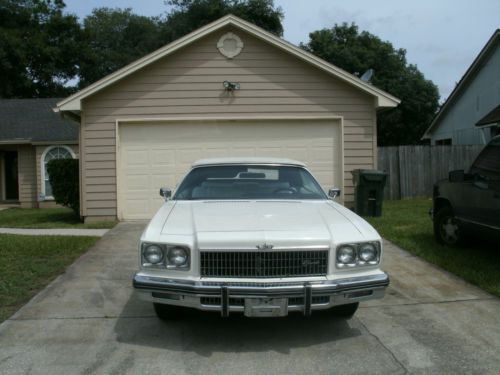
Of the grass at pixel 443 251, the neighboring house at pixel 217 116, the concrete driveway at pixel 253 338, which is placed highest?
the neighboring house at pixel 217 116

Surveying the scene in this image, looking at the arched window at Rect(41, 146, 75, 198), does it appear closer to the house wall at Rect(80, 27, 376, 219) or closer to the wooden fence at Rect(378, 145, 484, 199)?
the house wall at Rect(80, 27, 376, 219)

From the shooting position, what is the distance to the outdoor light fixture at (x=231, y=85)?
11883 millimetres

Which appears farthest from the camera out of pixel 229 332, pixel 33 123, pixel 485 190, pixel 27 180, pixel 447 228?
pixel 33 123

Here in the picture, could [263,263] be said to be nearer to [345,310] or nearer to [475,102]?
[345,310]

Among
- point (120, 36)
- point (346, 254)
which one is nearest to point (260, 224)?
point (346, 254)

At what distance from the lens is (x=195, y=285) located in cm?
414

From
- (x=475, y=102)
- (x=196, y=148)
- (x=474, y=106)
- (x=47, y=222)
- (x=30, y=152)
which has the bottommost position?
(x=47, y=222)

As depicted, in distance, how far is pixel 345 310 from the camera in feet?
16.5

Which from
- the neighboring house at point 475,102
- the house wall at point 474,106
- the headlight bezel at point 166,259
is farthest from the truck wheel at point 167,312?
the house wall at point 474,106

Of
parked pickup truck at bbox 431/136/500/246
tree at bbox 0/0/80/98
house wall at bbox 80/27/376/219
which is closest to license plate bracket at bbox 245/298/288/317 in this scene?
parked pickup truck at bbox 431/136/500/246

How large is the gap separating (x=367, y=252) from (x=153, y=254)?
177 centimetres

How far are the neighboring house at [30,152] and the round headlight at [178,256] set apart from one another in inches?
586

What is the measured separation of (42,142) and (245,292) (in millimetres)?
15694

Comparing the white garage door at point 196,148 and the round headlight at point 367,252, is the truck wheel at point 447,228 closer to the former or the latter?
the white garage door at point 196,148
